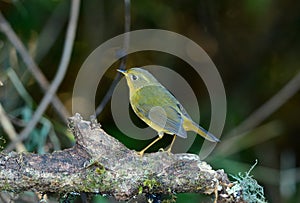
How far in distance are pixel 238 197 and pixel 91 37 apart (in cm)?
253

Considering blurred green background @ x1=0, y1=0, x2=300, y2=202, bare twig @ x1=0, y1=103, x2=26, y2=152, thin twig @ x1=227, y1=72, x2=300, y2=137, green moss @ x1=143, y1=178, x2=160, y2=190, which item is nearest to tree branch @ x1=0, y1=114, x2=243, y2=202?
green moss @ x1=143, y1=178, x2=160, y2=190

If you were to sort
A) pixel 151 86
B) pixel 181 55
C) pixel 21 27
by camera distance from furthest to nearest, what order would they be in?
pixel 181 55, pixel 21 27, pixel 151 86

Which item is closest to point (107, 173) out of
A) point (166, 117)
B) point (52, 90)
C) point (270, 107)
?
point (166, 117)

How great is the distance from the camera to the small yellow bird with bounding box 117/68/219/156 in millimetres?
2532

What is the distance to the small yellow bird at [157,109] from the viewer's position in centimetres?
253

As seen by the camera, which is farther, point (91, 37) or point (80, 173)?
point (91, 37)

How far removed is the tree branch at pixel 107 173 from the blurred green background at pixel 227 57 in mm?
1945

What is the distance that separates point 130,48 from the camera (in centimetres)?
430

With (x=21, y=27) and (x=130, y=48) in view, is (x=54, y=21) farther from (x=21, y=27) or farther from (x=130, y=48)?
(x=130, y=48)

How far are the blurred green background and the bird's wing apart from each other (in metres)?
1.35

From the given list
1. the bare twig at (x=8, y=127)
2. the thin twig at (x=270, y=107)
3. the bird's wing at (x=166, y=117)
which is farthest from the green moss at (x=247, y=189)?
the thin twig at (x=270, y=107)

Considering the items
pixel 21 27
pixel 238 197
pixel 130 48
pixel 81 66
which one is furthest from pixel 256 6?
pixel 238 197

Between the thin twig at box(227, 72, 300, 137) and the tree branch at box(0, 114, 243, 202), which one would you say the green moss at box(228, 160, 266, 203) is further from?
the thin twig at box(227, 72, 300, 137)

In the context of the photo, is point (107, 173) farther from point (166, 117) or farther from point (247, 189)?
point (166, 117)
